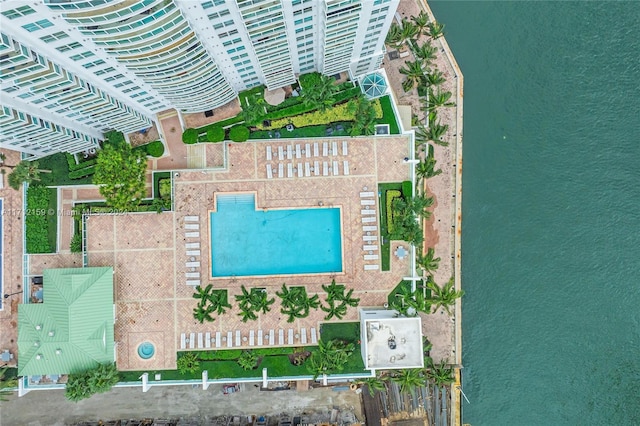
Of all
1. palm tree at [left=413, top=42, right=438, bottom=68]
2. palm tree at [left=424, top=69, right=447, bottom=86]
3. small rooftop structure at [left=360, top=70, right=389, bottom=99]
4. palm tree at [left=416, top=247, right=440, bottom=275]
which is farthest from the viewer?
small rooftop structure at [left=360, top=70, right=389, bottom=99]

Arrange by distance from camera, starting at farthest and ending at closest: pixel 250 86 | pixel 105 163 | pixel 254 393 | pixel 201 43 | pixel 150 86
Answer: pixel 254 393 → pixel 250 86 → pixel 105 163 → pixel 150 86 → pixel 201 43

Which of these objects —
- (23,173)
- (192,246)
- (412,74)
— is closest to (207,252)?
(192,246)

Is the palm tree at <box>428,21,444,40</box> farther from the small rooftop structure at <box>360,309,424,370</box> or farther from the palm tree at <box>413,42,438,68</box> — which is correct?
the small rooftop structure at <box>360,309,424,370</box>

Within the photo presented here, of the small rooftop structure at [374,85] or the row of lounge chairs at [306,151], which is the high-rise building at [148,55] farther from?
the row of lounge chairs at [306,151]

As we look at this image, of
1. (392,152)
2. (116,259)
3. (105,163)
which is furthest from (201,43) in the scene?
(116,259)

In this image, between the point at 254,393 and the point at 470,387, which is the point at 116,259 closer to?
the point at 254,393

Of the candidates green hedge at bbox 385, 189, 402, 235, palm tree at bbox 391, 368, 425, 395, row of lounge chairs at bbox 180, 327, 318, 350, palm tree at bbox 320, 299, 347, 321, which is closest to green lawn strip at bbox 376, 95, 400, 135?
green hedge at bbox 385, 189, 402, 235

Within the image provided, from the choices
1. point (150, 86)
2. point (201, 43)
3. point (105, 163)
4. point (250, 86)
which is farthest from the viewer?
point (250, 86)
